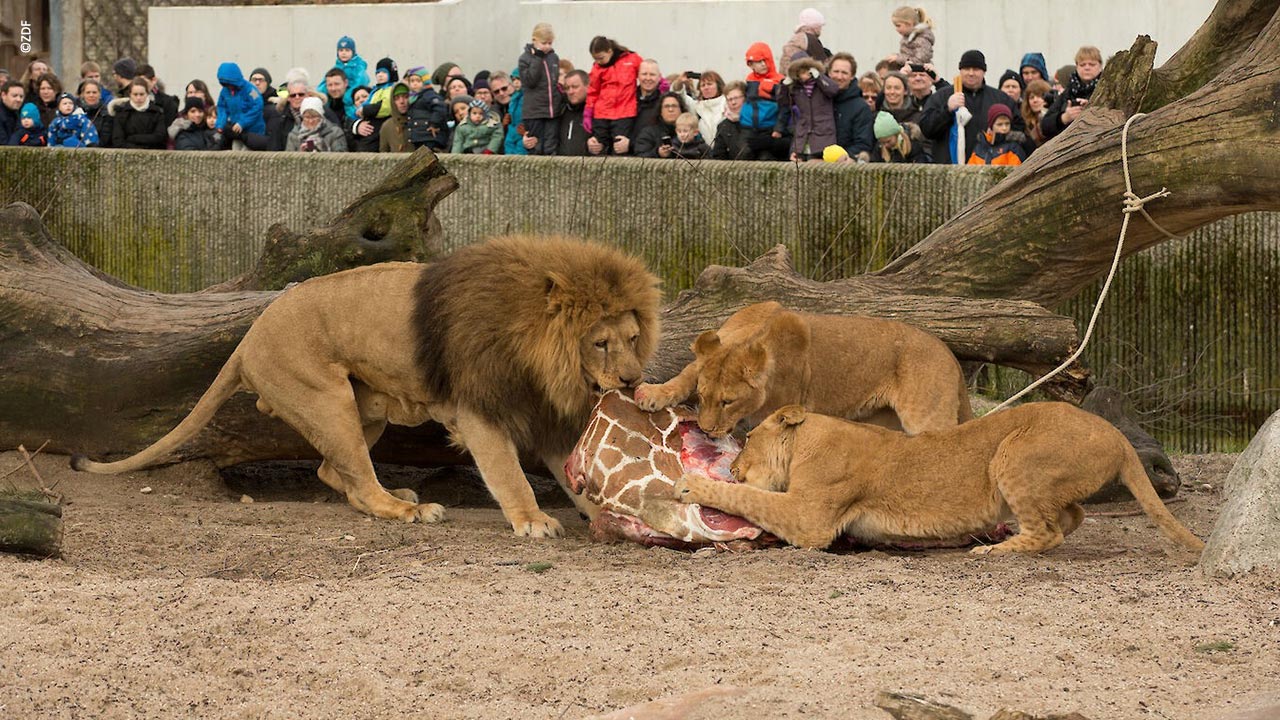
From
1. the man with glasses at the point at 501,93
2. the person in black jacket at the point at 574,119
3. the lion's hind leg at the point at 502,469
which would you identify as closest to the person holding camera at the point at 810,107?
the person in black jacket at the point at 574,119

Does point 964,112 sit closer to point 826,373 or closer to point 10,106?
point 826,373

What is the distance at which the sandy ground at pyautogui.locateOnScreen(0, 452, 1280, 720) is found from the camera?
13.6ft

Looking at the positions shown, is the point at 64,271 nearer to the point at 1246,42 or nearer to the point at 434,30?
the point at 1246,42

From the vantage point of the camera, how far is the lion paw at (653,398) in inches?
243

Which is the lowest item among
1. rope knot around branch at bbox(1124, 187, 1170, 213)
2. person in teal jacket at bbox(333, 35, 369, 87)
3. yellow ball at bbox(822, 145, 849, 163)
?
rope knot around branch at bbox(1124, 187, 1170, 213)

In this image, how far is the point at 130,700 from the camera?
417 centimetres

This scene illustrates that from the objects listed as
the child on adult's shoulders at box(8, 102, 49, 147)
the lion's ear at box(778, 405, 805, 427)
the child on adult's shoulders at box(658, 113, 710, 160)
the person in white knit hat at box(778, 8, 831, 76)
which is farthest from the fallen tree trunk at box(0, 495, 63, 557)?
the child on adult's shoulders at box(8, 102, 49, 147)

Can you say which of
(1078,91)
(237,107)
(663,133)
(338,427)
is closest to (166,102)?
(237,107)

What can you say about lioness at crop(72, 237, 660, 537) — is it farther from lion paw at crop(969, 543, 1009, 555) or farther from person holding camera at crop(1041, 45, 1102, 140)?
person holding camera at crop(1041, 45, 1102, 140)

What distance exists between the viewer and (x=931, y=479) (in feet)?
18.8

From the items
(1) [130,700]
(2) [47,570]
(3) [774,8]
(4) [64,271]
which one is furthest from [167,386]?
(3) [774,8]

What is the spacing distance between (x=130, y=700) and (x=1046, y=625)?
2.46m

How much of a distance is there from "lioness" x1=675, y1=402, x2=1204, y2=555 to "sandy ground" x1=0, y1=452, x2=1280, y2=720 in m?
0.15

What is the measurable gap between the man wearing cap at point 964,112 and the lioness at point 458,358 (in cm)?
541
